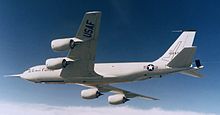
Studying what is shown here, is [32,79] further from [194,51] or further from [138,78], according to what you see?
[194,51]

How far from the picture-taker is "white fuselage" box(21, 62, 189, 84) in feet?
184

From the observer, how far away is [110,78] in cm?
5731

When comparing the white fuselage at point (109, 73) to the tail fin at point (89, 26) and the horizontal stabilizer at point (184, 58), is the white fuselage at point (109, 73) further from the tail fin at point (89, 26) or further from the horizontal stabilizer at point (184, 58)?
the tail fin at point (89, 26)

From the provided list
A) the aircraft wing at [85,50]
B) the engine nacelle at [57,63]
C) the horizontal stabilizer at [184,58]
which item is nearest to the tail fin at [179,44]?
the horizontal stabilizer at [184,58]

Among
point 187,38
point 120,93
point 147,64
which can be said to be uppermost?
point 187,38

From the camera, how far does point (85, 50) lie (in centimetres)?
5212

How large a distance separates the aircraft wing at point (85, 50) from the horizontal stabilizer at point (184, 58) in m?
10.0

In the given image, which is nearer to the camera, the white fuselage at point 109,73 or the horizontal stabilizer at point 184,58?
the horizontal stabilizer at point 184,58

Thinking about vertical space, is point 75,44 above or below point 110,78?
above

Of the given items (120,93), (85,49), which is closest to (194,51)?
(85,49)

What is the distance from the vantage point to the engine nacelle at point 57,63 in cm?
5331

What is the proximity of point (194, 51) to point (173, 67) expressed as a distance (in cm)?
453

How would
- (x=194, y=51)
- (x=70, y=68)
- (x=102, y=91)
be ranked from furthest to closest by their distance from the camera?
(x=102, y=91), (x=70, y=68), (x=194, y=51)

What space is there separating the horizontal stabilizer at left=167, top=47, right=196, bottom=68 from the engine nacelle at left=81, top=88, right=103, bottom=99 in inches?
701
